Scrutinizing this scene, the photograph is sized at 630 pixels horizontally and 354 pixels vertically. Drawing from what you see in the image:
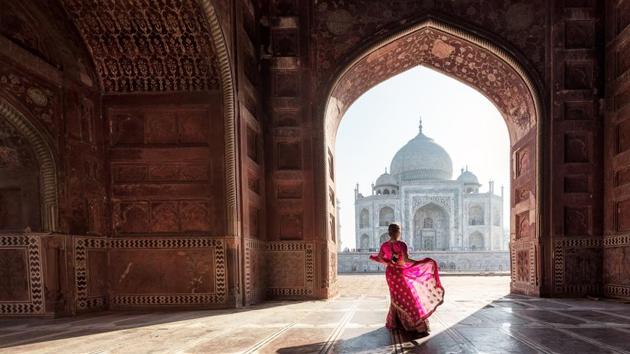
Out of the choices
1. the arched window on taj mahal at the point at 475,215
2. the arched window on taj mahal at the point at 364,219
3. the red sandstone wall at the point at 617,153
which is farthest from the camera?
the arched window on taj mahal at the point at 364,219

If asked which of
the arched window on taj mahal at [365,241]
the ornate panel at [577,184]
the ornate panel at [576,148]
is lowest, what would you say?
the arched window on taj mahal at [365,241]

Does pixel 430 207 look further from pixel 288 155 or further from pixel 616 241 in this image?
pixel 288 155

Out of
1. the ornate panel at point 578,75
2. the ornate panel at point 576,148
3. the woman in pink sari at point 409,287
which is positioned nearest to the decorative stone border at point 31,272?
the woman in pink sari at point 409,287

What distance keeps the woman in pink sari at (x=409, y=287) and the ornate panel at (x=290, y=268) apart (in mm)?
3291

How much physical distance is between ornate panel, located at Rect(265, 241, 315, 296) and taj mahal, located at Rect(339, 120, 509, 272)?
24551 mm

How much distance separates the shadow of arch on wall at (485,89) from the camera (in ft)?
25.5

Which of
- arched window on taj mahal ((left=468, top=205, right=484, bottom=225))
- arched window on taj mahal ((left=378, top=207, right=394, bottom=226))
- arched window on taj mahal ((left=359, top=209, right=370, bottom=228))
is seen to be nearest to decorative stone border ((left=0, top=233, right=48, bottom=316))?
arched window on taj mahal ((left=378, top=207, right=394, bottom=226))

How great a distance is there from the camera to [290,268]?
7.57 m

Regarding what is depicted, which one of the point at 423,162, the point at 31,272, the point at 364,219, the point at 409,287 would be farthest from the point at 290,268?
the point at 423,162

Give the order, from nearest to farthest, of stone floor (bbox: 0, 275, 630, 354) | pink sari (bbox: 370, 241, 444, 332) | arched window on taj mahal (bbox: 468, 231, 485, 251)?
stone floor (bbox: 0, 275, 630, 354) → pink sari (bbox: 370, 241, 444, 332) → arched window on taj mahal (bbox: 468, 231, 485, 251)

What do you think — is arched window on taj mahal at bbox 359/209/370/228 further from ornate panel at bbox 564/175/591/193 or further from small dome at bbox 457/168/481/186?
ornate panel at bbox 564/175/591/193

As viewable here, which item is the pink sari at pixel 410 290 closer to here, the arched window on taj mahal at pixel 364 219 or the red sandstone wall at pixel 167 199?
the red sandstone wall at pixel 167 199

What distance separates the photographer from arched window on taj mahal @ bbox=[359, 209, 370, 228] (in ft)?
120

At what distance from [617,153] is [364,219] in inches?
1197
